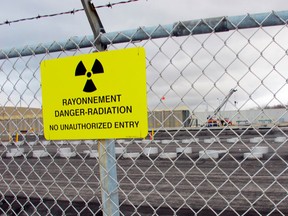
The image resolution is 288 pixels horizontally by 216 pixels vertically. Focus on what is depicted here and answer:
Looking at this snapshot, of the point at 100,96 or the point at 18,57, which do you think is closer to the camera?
the point at 100,96

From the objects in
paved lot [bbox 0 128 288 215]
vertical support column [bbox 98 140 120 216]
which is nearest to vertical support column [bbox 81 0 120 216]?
vertical support column [bbox 98 140 120 216]

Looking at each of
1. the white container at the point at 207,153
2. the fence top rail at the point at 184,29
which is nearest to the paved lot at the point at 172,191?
the white container at the point at 207,153

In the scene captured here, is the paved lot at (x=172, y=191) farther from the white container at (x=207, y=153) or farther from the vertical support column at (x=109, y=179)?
the vertical support column at (x=109, y=179)

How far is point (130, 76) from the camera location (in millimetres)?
2664

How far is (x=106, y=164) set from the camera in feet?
9.57

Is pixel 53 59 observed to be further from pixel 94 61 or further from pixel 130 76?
pixel 130 76

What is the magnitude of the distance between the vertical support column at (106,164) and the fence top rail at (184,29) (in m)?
0.06

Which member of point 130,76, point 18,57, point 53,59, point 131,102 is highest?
point 18,57

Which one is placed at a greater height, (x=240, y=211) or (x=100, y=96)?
(x=100, y=96)

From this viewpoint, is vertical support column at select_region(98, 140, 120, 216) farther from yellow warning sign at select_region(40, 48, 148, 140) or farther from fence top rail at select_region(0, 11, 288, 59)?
fence top rail at select_region(0, 11, 288, 59)

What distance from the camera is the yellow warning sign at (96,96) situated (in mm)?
2648

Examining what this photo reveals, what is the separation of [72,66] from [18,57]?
87cm

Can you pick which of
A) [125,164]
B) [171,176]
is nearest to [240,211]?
[171,176]

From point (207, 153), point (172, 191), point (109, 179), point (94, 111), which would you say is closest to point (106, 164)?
point (109, 179)
